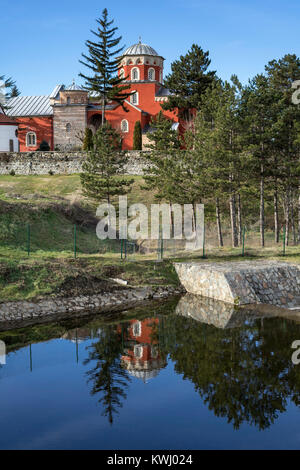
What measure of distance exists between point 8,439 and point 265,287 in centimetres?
1241

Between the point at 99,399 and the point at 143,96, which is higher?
the point at 143,96

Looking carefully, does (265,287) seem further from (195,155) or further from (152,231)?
(152,231)

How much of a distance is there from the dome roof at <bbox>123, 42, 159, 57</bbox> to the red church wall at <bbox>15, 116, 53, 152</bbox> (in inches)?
423

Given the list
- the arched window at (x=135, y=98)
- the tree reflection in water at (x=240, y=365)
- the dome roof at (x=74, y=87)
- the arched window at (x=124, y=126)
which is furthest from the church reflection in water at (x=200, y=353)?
the dome roof at (x=74, y=87)

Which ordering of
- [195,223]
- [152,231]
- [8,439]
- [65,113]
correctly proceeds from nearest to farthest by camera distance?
[8,439], [195,223], [152,231], [65,113]

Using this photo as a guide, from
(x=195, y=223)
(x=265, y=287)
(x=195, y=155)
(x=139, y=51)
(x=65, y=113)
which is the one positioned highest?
(x=139, y=51)

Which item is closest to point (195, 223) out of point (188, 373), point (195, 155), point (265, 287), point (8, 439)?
point (195, 155)

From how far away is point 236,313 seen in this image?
1750cm

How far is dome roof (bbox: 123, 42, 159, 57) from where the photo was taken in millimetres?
50188

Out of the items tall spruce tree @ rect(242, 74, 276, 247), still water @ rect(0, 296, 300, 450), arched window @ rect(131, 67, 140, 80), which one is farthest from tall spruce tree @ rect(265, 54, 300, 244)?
arched window @ rect(131, 67, 140, 80)

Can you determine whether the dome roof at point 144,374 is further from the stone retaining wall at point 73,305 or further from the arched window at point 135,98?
the arched window at point 135,98

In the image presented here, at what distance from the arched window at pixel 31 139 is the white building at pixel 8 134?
2419 mm

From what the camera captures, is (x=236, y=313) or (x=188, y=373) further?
(x=236, y=313)
